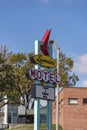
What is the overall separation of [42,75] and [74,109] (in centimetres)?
3639

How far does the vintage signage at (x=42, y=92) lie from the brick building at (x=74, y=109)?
115ft

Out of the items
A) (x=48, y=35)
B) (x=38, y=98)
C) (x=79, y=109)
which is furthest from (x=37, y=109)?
(x=79, y=109)

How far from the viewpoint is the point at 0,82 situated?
6619cm

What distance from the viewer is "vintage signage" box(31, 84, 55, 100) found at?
1095 inches

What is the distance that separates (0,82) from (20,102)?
22.3 metres

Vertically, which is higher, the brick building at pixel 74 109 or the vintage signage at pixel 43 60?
the vintage signage at pixel 43 60

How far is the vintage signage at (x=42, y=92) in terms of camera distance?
2780 centimetres

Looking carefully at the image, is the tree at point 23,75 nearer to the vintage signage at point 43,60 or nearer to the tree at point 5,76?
the tree at point 5,76

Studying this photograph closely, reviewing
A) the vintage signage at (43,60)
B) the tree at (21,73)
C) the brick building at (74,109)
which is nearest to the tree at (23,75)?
the tree at (21,73)

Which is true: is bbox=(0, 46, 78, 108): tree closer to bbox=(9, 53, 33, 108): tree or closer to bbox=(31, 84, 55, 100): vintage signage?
bbox=(9, 53, 33, 108): tree

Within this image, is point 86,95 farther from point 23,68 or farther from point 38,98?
point 38,98

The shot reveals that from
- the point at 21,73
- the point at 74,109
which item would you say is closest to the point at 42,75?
the point at 74,109

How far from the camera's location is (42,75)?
92.4 feet

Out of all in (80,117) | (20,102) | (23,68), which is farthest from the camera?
(20,102)
